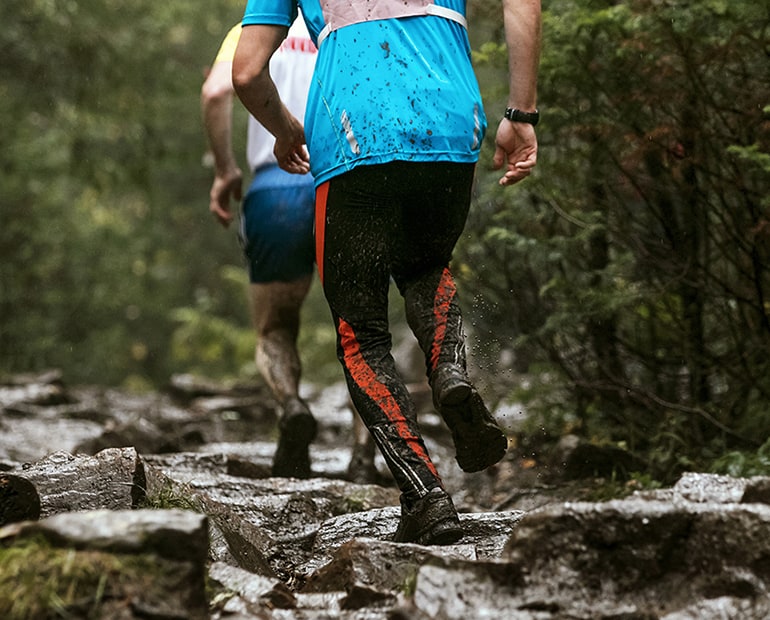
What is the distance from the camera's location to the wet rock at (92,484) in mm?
3564

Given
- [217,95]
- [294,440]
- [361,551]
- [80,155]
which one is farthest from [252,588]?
[80,155]

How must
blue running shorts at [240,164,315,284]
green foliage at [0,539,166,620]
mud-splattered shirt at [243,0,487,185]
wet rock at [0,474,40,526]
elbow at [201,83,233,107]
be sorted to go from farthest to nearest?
elbow at [201,83,233,107] < blue running shorts at [240,164,315,284] < mud-splattered shirt at [243,0,487,185] < wet rock at [0,474,40,526] < green foliage at [0,539,166,620]

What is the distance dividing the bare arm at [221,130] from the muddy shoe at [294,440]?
1.15 metres

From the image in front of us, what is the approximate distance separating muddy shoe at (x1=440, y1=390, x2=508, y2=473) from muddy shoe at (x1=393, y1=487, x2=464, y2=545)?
0.20 metres

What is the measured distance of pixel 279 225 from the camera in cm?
582

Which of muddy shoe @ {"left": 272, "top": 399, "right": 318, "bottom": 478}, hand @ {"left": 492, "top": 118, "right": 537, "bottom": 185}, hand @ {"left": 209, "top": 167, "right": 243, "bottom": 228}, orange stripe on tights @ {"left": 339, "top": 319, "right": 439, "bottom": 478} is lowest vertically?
muddy shoe @ {"left": 272, "top": 399, "right": 318, "bottom": 478}

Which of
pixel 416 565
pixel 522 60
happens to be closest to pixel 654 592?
pixel 416 565

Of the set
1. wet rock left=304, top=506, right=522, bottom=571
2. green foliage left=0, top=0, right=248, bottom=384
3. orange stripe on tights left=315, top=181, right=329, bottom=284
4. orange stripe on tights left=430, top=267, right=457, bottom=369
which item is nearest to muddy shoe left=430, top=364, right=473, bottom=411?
orange stripe on tights left=430, top=267, right=457, bottom=369

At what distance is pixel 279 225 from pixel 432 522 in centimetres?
266

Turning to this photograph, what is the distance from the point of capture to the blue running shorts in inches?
228

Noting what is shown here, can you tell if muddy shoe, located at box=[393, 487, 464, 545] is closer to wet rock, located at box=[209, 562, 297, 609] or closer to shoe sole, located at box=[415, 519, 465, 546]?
shoe sole, located at box=[415, 519, 465, 546]

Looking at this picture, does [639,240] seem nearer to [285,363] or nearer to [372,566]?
[285,363]

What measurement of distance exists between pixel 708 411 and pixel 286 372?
2.20 meters

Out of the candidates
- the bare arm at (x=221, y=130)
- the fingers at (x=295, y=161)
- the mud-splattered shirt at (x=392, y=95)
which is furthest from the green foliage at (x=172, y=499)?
the bare arm at (x=221, y=130)
